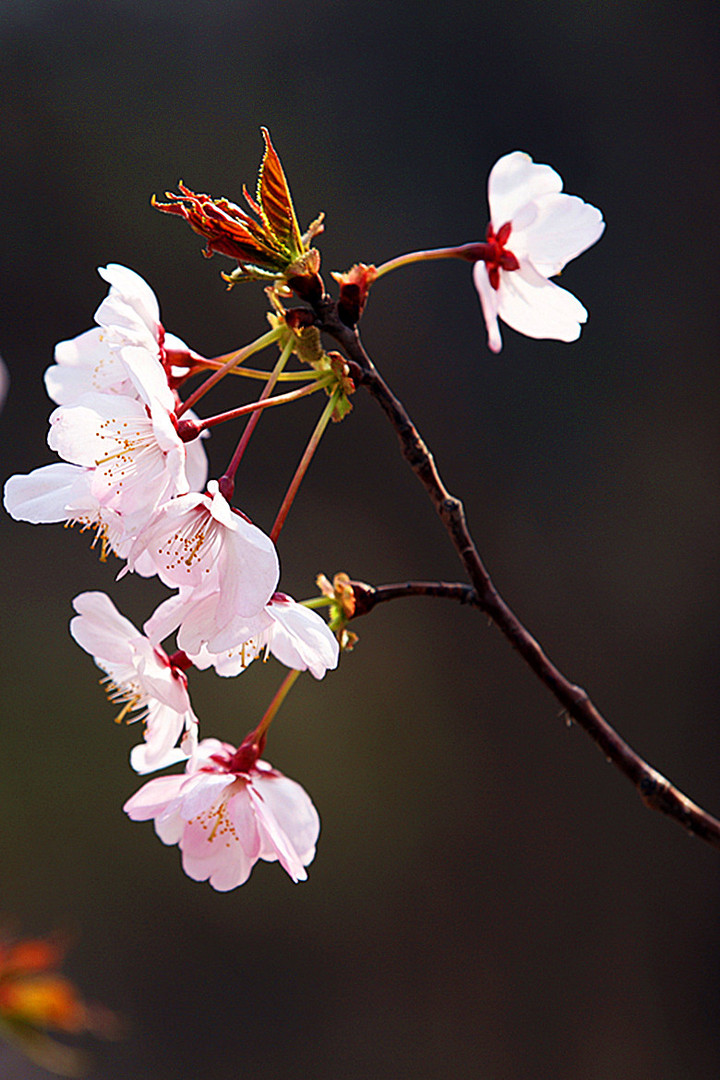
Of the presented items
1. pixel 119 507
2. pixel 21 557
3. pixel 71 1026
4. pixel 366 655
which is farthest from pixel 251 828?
pixel 21 557

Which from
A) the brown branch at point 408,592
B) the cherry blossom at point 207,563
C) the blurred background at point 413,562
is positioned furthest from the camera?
the blurred background at point 413,562

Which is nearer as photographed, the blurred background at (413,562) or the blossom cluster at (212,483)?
the blossom cluster at (212,483)

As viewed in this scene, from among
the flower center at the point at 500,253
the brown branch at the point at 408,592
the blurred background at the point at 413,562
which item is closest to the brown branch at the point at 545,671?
the brown branch at the point at 408,592

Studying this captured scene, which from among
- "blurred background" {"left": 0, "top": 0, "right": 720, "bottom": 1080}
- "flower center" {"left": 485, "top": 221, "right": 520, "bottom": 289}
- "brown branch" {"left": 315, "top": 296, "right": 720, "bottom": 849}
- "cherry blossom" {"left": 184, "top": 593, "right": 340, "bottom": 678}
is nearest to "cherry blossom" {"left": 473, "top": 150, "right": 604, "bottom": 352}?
"flower center" {"left": 485, "top": 221, "right": 520, "bottom": 289}

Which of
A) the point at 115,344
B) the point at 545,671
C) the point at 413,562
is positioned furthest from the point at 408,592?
the point at 413,562

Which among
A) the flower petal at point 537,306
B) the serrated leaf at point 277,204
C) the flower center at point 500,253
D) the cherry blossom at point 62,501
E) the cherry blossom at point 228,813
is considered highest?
the flower center at point 500,253

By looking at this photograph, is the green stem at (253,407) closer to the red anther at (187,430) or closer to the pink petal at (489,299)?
the red anther at (187,430)
